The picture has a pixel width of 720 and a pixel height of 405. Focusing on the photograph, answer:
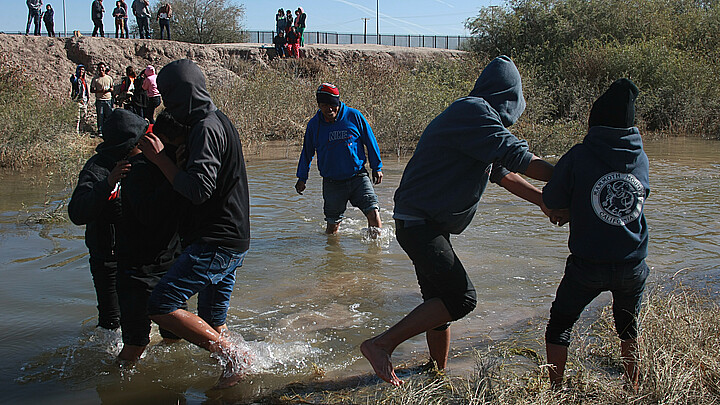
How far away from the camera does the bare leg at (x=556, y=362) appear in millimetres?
3344

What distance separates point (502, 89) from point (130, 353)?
2.69m

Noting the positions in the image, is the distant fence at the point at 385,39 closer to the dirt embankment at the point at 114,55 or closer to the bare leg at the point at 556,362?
the dirt embankment at the point at 114,55

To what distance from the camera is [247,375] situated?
3.97 m

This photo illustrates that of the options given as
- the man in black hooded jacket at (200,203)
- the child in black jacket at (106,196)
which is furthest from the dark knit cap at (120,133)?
the man in black hooded jacket at (200,203)

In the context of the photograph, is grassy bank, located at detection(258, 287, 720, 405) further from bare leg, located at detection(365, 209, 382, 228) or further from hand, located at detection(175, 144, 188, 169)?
bare leg, located at detection(365, 209, 382, 228)

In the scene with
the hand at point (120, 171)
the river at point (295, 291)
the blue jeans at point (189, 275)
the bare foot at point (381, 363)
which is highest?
the hand at point (120, 171)

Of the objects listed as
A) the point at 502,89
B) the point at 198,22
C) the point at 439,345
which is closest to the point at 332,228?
the point at 439,345

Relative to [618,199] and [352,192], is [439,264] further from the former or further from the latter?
[352,192]

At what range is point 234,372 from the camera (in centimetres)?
384

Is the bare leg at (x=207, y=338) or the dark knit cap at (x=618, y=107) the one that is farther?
the bare leg at (x=207, y=338)

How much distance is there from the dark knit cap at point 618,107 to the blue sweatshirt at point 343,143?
4.13 meters

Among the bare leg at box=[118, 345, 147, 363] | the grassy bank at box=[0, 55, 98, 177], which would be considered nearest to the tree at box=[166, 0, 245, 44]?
the grassy bank at box=[0, 55, 98, 177]

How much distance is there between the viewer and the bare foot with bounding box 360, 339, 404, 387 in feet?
11.5

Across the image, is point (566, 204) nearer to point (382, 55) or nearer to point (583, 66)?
point (583, 66)
